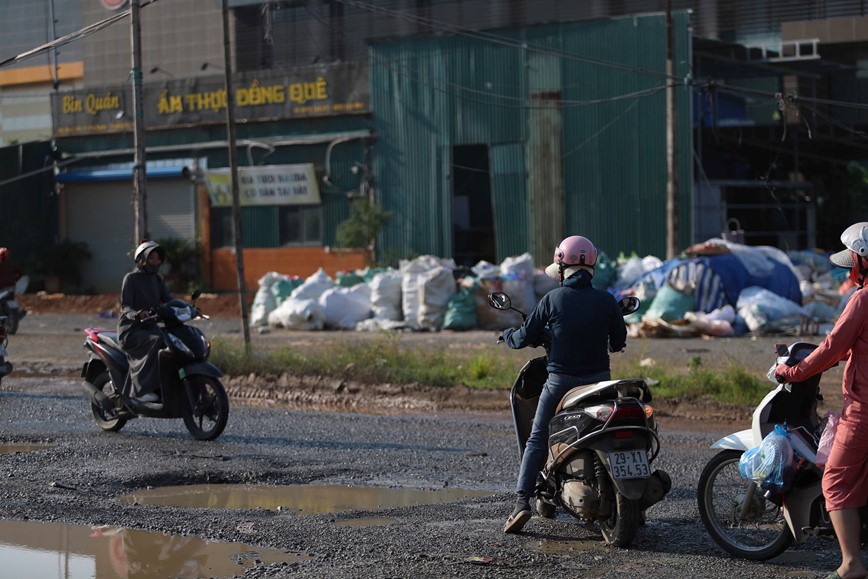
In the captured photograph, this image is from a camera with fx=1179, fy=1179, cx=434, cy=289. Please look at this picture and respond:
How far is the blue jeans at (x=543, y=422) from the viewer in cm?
713

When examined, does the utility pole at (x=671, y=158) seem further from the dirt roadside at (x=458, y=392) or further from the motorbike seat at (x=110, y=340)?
the motorbike seat at (x=110, y=340)

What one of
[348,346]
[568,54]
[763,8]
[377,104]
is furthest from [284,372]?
[763,8]

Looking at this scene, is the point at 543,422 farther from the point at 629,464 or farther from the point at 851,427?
the point at 851,427

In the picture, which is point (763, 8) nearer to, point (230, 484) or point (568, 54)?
point (568, 54)

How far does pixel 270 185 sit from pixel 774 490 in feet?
103

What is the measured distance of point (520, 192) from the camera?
33.2 meters

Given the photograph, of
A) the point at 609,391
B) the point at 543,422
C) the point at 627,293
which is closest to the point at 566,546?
the point at 543,422

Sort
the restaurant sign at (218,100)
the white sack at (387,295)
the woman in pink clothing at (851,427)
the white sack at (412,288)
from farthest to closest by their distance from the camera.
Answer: the restaurant sign at (218,100) < the white sack at (387,295) < the white sack at (412,288) < the woman in pink clothing at (851,427)

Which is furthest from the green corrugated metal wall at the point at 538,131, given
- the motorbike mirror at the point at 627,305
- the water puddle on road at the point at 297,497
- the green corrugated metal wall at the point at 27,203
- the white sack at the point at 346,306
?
the motorbike mirror at the point at 627,305

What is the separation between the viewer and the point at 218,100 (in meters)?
37.5

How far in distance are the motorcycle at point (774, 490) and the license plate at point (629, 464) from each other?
1.21 ft

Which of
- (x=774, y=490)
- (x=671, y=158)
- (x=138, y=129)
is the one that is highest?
(x=138, y=129)

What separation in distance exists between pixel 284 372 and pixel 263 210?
21109 mm

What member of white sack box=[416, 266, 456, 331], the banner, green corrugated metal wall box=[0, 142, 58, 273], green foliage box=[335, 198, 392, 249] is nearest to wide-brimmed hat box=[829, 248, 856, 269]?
white sack box=[416, 266, 456, 331]
